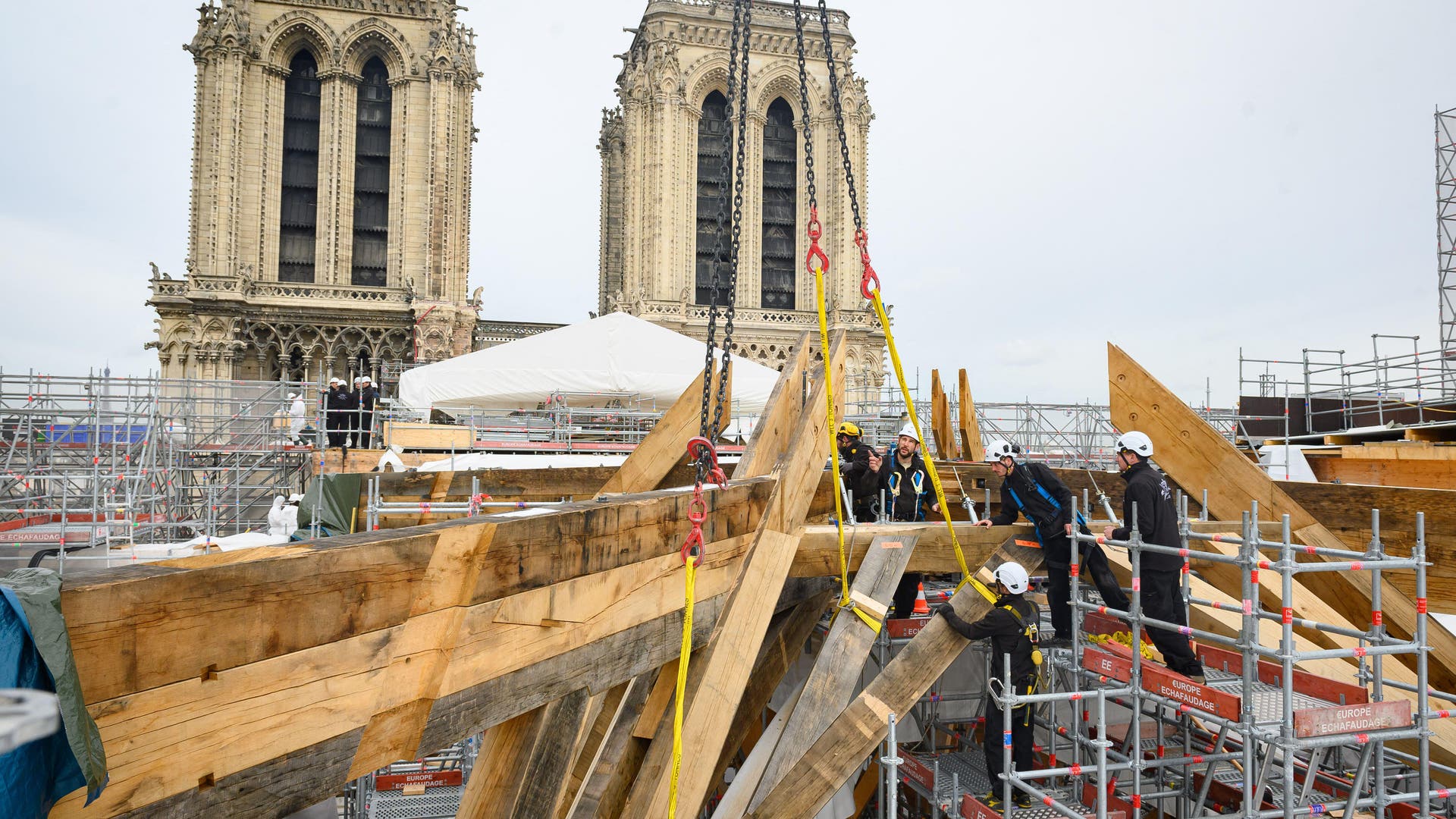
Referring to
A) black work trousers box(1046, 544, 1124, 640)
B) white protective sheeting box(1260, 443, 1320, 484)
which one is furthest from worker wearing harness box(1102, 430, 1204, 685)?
white protective sheeting box(1260, 443, 1320, 484)

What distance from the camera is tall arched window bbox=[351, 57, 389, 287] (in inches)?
1531

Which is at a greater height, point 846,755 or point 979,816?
point 846,755

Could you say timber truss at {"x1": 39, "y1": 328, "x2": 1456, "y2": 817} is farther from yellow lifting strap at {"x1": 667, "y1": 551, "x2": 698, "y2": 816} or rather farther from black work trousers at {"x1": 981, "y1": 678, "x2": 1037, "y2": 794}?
black work trousers at {"x1": 981, "y1": 678, "x2": 1037, "y2": 794}

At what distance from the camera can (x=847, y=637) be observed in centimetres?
560

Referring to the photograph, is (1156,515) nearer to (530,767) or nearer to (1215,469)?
(1215,469)

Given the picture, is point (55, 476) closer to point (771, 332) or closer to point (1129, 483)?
point (1129, 483)

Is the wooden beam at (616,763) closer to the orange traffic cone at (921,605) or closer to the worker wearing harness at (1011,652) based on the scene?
the worker wearing harness at (1011,652)

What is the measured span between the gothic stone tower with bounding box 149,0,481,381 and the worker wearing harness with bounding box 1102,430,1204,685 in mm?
31709

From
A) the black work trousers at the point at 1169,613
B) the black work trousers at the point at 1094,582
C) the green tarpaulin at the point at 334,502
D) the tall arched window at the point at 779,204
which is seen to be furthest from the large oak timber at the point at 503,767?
the tall arched window at the point at 779,204

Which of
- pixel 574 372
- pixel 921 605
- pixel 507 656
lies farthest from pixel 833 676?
pixel 574 372

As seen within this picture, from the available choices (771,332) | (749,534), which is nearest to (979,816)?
(749,534)

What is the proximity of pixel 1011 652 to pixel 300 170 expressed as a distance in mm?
39839

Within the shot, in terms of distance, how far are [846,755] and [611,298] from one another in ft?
148

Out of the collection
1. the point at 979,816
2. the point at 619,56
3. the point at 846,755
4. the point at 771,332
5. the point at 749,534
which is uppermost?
the point at 619,56
